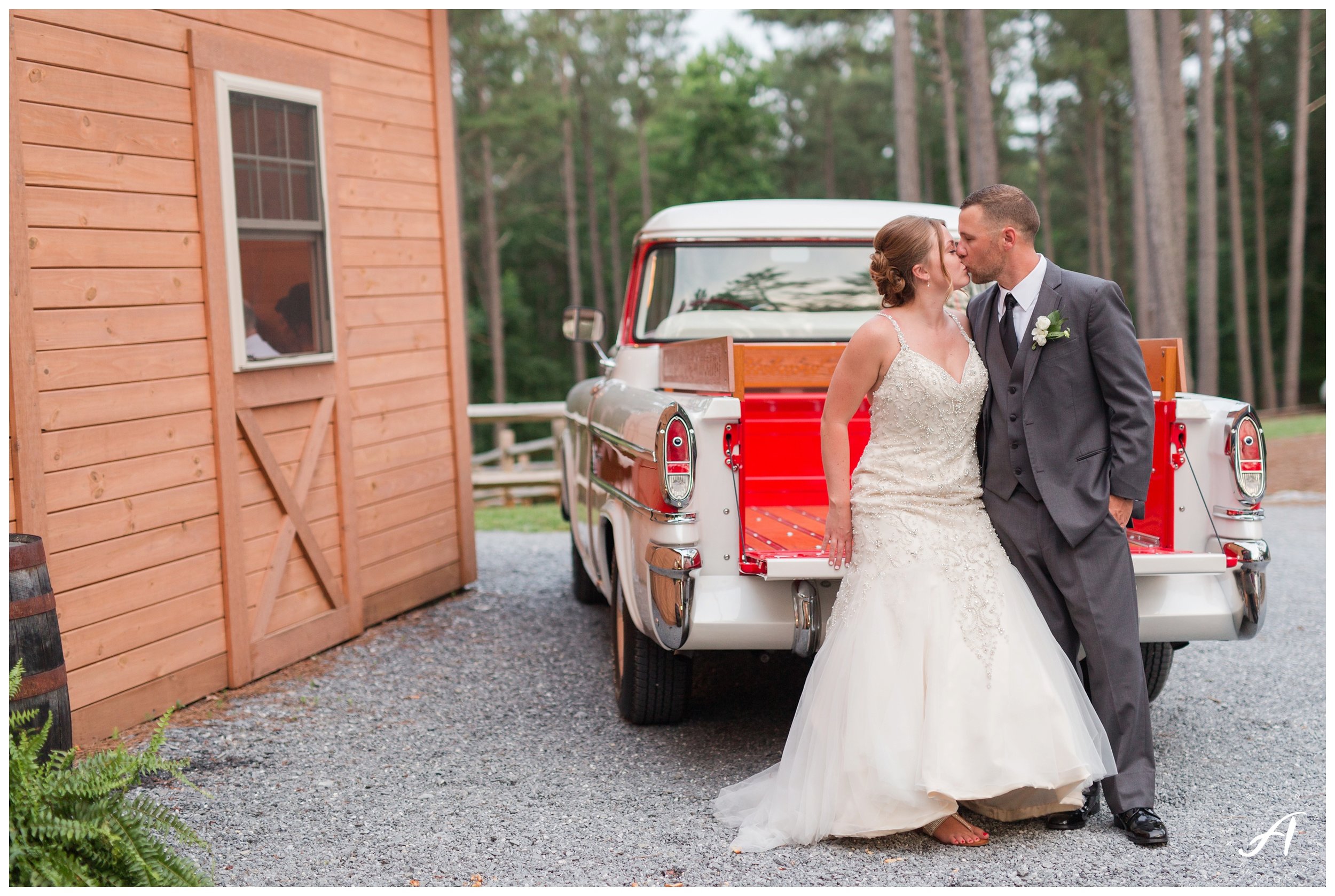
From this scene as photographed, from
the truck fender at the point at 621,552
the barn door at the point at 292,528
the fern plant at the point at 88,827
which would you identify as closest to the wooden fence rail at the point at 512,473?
the barn door at the point at 292,528

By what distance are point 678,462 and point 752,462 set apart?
1255mm

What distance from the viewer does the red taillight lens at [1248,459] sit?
380cm

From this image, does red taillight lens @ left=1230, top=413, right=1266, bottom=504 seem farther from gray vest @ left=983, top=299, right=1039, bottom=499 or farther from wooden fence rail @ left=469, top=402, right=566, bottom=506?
wooden fence rail @ left=469, top=402, right=566, bottom=506

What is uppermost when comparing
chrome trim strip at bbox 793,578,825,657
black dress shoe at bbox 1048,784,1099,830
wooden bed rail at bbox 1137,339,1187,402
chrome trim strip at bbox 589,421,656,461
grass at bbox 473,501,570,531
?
wooden bed rail at bbox 1137,339,1187,402

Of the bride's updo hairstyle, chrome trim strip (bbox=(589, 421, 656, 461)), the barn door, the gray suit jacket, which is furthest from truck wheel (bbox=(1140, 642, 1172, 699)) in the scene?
the barn door

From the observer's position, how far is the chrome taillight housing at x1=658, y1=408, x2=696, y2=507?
3.82 metres

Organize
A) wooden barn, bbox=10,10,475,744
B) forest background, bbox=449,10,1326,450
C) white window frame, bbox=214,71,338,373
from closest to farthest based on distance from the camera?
wooden barn, bbox=10,10,475,744 → white window frame, bbox=214,71,338,373 → forest background, bbox=449,10,1326,450

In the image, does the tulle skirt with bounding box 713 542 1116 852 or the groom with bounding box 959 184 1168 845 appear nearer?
the tulle skirt with bounding box 713 542 1116 852

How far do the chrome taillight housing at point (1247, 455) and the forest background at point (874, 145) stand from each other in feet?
52.1

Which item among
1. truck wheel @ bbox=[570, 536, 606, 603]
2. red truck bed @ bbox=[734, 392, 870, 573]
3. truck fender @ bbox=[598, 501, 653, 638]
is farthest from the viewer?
truck wheel @ bbox=[570, 536, 606, 603]

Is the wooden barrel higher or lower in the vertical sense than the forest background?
lower

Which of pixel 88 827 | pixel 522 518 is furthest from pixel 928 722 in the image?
pixel 522 518

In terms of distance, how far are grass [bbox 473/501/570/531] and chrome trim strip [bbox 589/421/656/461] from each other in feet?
18.3

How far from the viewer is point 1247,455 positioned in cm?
381
